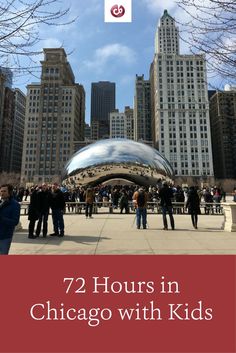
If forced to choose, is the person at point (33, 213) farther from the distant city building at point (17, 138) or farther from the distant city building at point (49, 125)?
the distant city building at point (17, 138)

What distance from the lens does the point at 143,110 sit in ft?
496

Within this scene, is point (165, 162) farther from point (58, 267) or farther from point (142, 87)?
A: point (142, 87)

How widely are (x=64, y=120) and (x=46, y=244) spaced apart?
115 m

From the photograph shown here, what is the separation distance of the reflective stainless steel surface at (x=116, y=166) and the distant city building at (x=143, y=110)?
123759mm

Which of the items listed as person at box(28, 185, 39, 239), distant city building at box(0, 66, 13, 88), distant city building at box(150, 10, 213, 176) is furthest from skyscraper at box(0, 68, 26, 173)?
distant city building at box(0, 66, 13, 88)

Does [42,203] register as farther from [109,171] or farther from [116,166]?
[109,171]

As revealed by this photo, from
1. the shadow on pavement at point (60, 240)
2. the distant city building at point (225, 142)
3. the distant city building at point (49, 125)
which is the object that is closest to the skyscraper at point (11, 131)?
the distant city building at point (49, 125)

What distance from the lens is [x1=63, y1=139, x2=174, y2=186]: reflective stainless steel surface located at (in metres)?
27.2

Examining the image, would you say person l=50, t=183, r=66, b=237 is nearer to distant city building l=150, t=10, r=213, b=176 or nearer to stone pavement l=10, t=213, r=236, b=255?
stone pavement l=10, t=213, r=236, b=255

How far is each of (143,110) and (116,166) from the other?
128833 mm

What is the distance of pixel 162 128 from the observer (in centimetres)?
11506

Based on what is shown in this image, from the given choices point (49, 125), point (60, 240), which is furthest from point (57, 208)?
point (49, 125)

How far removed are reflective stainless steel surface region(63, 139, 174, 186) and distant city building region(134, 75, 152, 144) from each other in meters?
124

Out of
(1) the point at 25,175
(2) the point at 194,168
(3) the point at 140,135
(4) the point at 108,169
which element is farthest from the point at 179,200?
(3) the point at 140,135
